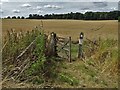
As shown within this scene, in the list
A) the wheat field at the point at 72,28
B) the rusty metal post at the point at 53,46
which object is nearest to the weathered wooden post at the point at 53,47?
the rusty metal post at the point at 53,46

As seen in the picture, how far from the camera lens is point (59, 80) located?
8758mm

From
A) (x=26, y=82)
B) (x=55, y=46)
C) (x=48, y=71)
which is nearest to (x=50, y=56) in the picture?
(x=55, y=46)

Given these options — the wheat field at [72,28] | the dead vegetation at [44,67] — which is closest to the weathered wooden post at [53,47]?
the dead vegetation at [44,67]

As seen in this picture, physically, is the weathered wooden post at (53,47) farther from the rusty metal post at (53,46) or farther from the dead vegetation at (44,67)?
the dead vegetation at (44,67)

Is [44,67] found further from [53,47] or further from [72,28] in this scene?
[72,28]

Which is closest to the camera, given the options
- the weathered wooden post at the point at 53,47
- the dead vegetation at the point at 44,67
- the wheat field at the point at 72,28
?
the dead vegetation at the point at 44,67

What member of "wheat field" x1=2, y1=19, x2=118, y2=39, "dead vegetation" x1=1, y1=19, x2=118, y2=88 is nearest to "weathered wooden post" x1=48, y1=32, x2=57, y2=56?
"dead vegetation" x1=1, y1=19, x2=118, y2=88

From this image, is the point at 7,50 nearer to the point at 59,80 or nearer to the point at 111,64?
the point at 59,80

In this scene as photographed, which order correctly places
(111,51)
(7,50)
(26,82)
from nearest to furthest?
(26,82)
(7,50)
(111,51)

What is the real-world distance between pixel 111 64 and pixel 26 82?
2.55 metres

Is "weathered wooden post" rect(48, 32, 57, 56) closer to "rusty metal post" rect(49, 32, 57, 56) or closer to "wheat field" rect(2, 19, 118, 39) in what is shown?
"rusty metal post" rect(49, 32, 57, 56)

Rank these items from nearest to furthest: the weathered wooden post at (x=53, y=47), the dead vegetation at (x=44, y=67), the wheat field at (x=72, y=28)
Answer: the dead vegetation at (x=44, y=67), the weathered wooden post at (x=53, y=47), the wheat field at (x=72, y=28)

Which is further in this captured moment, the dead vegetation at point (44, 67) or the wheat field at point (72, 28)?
the wheat field at point (72, 28)

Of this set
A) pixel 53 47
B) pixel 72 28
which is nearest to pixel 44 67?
pixel 53 47
